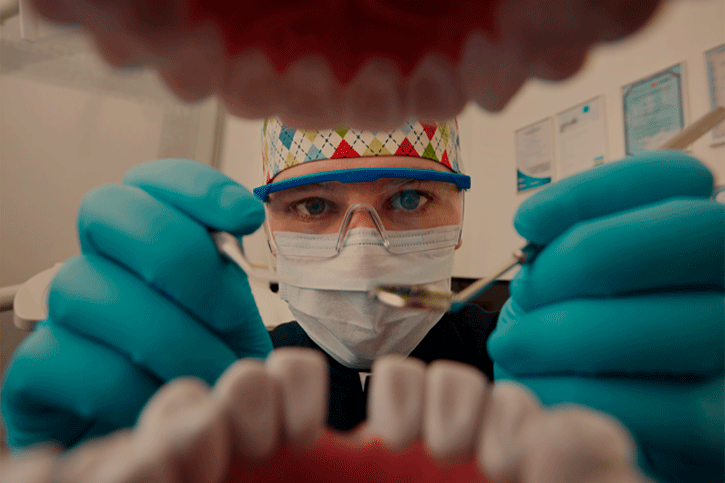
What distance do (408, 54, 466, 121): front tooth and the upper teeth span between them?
0.60 ft

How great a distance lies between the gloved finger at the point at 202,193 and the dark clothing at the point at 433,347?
33 cm

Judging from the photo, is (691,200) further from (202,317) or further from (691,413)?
(202,317)

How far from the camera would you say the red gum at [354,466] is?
0.16m

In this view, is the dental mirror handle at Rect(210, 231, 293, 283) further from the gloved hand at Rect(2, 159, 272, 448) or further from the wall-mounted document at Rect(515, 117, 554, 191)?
the wall-mounted document at Rect(515, 117, 554, 191)

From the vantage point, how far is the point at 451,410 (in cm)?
13

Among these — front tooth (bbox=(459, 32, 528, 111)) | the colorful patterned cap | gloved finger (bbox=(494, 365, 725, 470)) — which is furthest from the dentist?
the colorful patterned cap

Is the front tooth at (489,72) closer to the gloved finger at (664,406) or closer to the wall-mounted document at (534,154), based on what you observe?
the wall-mounted document at (534,154)

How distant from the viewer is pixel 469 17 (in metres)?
0.21

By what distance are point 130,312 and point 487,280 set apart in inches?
9.4

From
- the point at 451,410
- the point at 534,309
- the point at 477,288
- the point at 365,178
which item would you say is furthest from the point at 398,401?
the point at 365,178

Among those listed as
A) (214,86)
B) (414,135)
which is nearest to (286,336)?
(414,135)

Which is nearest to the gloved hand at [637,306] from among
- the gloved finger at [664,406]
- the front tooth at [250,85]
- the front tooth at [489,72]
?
the gloved finger at [664,406]

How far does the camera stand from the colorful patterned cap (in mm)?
499

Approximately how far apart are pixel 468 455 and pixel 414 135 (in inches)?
17.3
